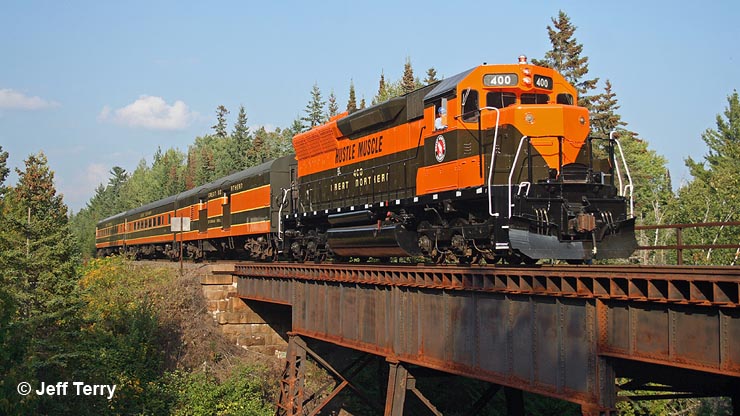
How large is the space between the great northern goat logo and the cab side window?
773 mm

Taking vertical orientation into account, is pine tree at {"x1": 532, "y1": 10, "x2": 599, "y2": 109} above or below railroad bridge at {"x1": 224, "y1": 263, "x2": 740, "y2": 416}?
above

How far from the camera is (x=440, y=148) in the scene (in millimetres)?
15250

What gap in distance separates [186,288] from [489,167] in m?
15.9

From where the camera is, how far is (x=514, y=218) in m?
12.8

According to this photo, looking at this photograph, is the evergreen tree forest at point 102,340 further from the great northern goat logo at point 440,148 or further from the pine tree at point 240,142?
the pine tree at point 240,142

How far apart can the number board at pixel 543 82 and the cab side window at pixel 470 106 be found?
138cm

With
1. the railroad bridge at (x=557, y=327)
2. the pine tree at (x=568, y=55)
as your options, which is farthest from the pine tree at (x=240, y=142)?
the railroad bridge at (x=557, y=327)

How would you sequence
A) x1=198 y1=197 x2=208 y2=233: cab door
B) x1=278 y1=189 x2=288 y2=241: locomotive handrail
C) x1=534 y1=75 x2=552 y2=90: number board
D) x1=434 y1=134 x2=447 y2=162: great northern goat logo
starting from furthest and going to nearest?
A: 1. x1=198 y1=197 x2=208 y2=233: cab door
2. x1=278 y1=189 x2=288 y2=241: locomotive handrail
3. x1=434 y1=134 x2=447 y2=162: great northern goat logo
4. x1=534 y1=75 x2=552 y2=90: number board

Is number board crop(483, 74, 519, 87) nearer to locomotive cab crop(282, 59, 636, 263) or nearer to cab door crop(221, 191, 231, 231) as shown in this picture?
locomotive cab crop(282, 59, 636, 263)

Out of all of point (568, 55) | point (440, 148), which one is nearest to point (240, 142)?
point (568, 55)

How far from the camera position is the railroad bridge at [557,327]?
848 cm

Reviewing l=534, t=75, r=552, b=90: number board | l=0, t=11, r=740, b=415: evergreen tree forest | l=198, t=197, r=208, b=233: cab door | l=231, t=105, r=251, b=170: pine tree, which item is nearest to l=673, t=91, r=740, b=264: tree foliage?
l=0, t=11, r=740, b=415: evergreen tree forest

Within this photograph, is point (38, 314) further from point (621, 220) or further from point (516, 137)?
point (621, 220)

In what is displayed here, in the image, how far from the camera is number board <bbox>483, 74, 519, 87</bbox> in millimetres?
14641
